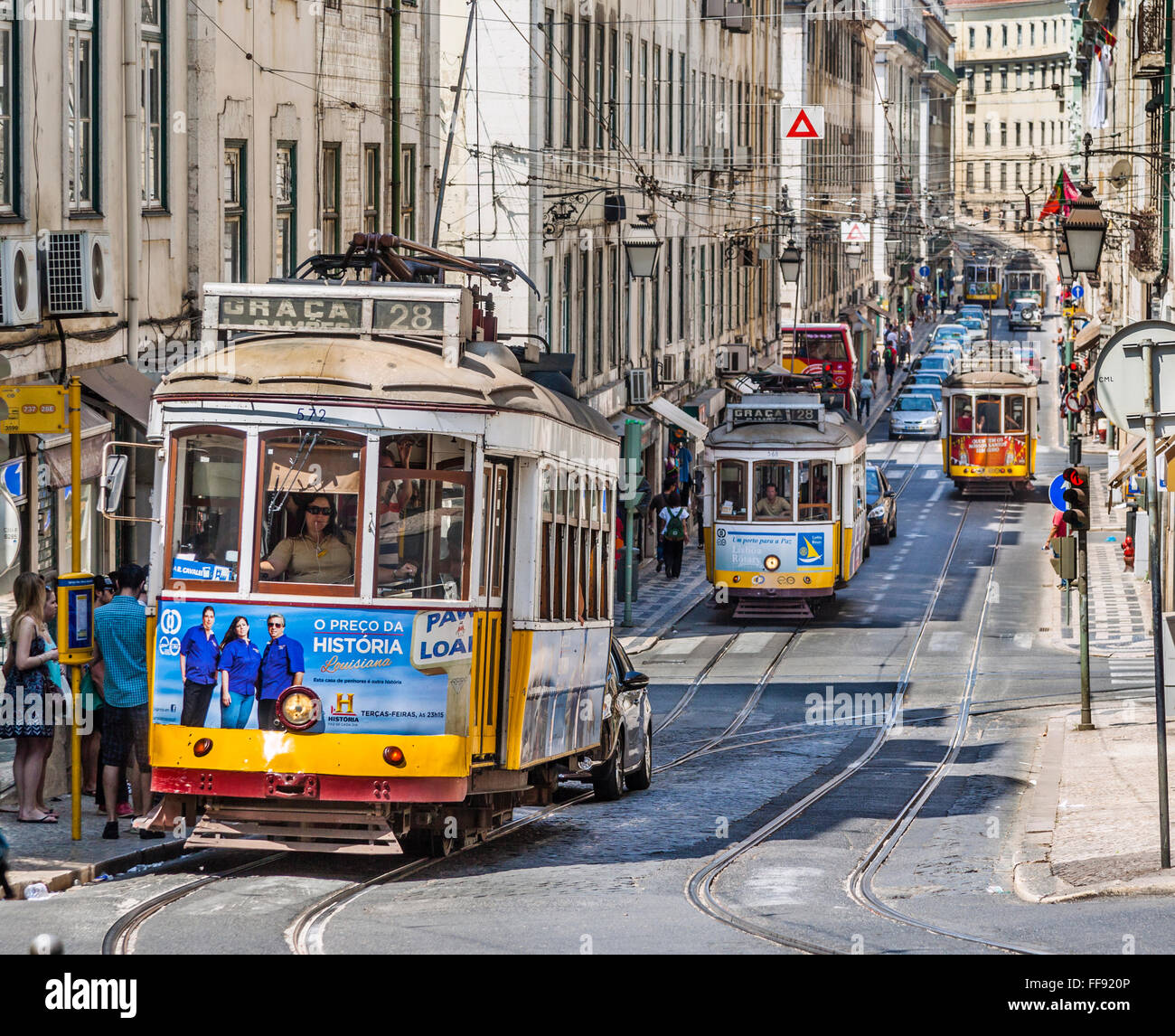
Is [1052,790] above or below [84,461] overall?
below

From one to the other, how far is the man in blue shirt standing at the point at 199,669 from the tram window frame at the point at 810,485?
21160mm

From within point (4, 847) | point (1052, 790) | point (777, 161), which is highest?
point (777, 161)

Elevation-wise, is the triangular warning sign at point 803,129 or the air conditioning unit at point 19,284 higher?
the triangular warning sign at point 803,129

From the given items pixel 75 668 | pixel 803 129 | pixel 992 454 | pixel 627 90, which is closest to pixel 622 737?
pixel 75 668

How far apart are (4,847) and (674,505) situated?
28.8m

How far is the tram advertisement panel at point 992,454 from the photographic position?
2100 inches

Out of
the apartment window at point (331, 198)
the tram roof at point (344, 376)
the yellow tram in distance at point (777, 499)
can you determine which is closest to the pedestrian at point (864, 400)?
the yellow tram in distance at point (777, 499)

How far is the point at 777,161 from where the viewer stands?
63219mm

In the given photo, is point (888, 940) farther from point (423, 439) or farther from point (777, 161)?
point (777, 161)

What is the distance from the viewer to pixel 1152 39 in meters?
42.7

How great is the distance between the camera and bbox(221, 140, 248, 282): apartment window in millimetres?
23484

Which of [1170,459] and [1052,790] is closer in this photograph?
[1052,790]

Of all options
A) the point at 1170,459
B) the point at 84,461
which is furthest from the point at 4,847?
the point at 1170,459

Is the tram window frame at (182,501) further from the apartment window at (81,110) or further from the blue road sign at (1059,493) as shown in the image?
the blue road sign at (1059,493)
